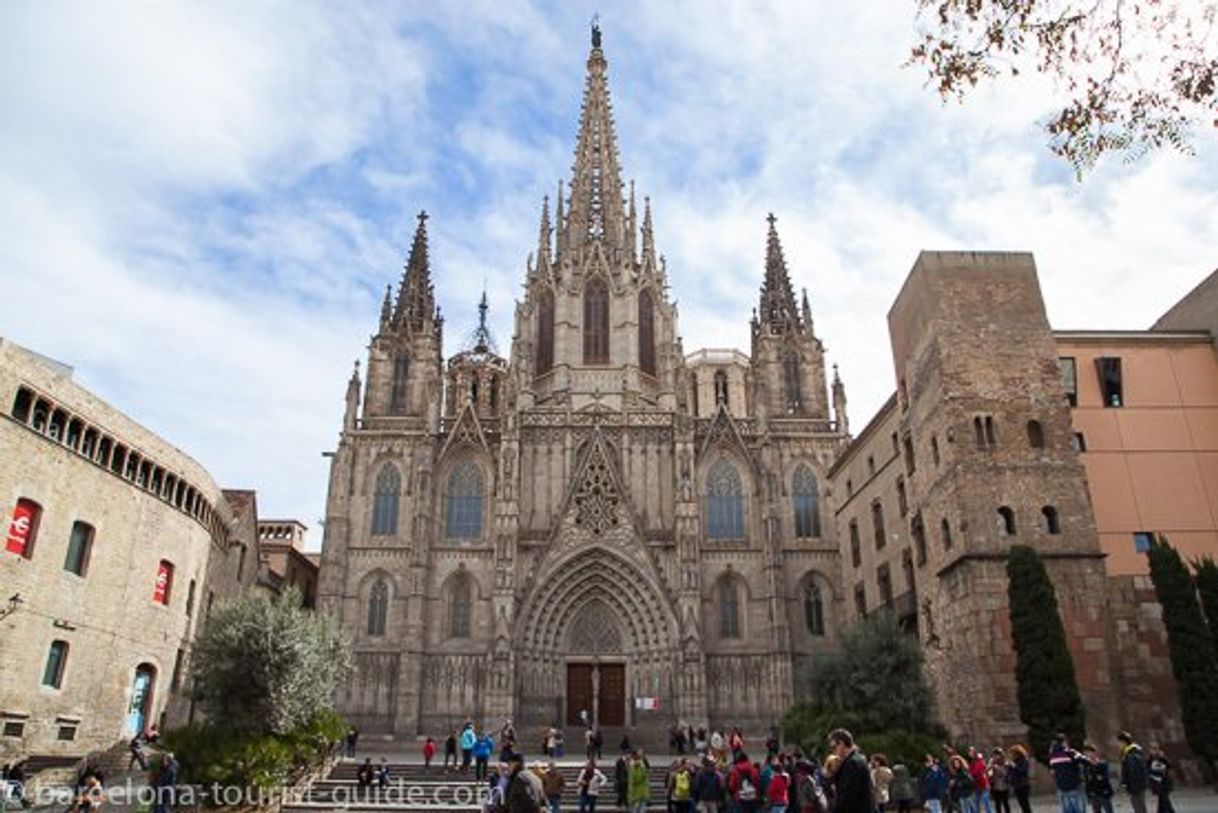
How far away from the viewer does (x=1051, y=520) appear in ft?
65.8

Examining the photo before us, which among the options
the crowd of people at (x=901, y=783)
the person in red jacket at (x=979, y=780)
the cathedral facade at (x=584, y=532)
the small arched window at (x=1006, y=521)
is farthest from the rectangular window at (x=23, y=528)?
the small arched window at (x=1006, y=521)

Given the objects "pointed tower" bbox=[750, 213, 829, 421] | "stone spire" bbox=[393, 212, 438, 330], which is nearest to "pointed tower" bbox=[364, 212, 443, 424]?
"stone spire" bbox=[393, 212, 438, 330]

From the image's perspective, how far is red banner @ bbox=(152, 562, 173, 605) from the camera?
86.7ft

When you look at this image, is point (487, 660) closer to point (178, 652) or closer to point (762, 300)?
point (178, 652)

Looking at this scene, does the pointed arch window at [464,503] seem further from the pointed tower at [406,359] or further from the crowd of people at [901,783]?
the crowd of people at [901,783]

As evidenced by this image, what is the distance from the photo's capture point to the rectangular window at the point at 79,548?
2211cm

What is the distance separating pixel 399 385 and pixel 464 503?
25.3 ft

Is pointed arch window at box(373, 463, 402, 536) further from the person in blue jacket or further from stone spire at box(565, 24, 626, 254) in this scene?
the person in blue jacket

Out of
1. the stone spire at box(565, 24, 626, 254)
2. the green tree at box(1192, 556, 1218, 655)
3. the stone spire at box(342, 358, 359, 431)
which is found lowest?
the green tree at box(1192, 556, 1218, 655)

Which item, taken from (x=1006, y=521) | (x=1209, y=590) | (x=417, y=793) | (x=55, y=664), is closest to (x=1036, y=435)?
(x=1006, y=521)

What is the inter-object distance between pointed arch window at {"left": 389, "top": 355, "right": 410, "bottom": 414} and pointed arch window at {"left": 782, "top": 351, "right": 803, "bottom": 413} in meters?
18.9

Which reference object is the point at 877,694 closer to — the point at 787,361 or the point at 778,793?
the point at 778,793

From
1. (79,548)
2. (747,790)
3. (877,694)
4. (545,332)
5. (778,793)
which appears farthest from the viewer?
(545,332)

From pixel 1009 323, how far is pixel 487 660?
77.6 feet
